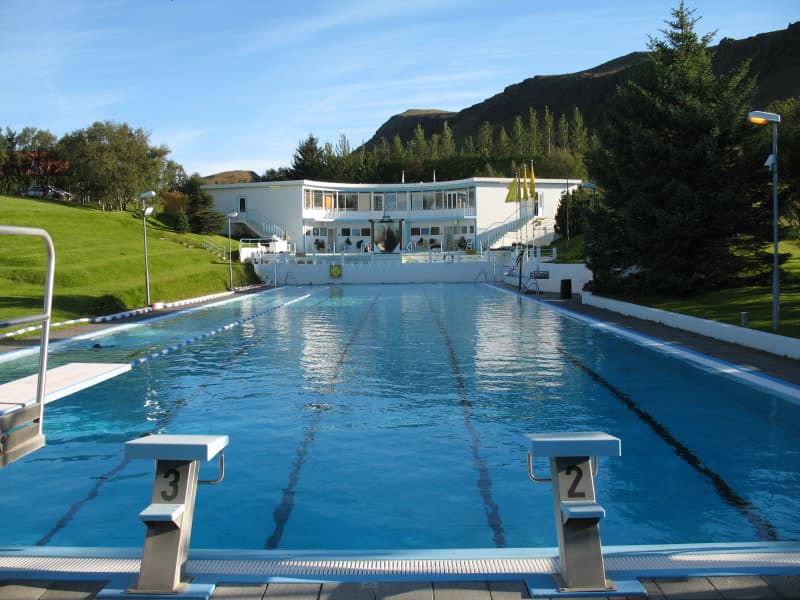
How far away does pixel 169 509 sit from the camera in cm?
325

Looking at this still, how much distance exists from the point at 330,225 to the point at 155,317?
122ft

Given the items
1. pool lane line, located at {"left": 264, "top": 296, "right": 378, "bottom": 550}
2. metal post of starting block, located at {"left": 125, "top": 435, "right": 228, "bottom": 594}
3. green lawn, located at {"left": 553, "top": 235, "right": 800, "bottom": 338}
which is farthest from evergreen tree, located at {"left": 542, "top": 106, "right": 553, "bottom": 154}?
metal post of starting block, located at {"left": 125, "top": 435, "right": 228, "bottom": 594}

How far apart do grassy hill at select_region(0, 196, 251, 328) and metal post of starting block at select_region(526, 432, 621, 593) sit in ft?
52.9

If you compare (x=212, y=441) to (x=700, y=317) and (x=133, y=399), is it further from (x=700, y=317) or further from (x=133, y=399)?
(x=700, y=317)

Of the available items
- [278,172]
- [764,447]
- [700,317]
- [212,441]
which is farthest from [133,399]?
[278,172]

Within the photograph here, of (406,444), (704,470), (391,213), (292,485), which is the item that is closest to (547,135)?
(391,213)

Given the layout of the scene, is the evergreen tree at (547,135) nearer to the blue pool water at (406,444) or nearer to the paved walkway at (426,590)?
the blue pool water at (406,444)

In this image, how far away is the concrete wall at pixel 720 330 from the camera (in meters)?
11.0

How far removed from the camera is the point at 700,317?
48.1ft

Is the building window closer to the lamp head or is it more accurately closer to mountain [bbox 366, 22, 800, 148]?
the lamp head

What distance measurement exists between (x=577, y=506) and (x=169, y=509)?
6.67ft

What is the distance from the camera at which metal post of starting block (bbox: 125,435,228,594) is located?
3152 millimetres

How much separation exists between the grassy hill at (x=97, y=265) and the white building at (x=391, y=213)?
790 centimetres

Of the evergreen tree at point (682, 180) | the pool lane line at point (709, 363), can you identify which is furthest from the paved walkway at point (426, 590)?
the evergreen tree at point (682, 180)
